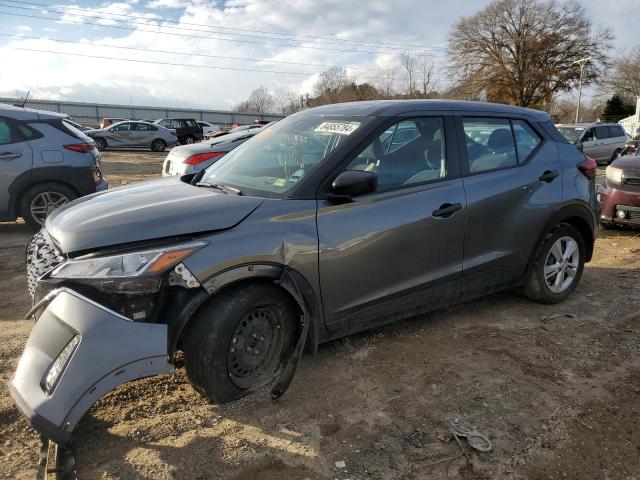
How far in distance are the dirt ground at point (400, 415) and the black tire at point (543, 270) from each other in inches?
13.5

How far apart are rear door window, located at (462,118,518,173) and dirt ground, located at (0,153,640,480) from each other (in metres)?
1.27

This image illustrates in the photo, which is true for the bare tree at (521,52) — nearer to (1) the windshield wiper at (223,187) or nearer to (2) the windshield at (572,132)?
(2) the windshield at (572,132)

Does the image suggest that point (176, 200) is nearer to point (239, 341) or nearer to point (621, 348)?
point (239, 341)

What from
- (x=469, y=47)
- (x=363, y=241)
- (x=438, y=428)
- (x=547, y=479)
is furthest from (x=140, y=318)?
(x=469, y=47)

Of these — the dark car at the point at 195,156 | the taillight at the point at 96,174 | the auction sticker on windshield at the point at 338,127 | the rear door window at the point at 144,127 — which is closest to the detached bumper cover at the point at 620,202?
the auction sticker on windshield at the point at 338,127

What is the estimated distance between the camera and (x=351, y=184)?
293 centimetres

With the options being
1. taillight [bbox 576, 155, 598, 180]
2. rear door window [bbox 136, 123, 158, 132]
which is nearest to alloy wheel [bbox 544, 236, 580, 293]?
taillight [bbox 576, 155, 598, 180]

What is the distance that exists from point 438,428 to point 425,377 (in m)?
0.52

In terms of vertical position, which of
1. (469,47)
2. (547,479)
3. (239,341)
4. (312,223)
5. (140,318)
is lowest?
(547,479)

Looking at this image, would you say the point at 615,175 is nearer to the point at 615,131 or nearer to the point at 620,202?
the point at 620,202

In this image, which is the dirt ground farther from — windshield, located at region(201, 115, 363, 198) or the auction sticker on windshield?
the auction sticker on windshield

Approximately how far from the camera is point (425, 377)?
3.21m

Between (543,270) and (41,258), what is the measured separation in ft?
12.2

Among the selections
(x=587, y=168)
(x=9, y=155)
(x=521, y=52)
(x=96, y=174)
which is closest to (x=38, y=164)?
(x=9, y=155)
